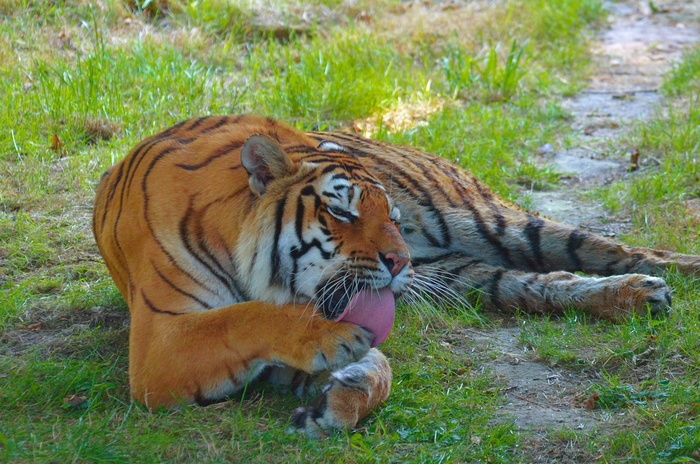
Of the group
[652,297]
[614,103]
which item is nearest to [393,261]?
[652,297]

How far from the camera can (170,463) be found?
8.05 feet

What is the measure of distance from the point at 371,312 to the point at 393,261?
0.18 m

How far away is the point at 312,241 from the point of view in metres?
2.85

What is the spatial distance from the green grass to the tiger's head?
15.7 inches

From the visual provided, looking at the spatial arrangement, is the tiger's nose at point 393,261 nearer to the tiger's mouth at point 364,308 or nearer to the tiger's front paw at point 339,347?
the tiger's mouth at point 364,308

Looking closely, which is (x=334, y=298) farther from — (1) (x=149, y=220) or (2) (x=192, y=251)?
(1) (x=149, y=220)

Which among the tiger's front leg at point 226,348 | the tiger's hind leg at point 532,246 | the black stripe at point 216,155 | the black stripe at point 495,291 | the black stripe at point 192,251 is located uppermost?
the black stripe at point 216,155

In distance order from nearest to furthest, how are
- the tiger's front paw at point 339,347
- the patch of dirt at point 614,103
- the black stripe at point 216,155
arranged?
the tiger's front paw at point 339,347 < the black stripe at point 216,155 < the patch of dirt at point 614,103

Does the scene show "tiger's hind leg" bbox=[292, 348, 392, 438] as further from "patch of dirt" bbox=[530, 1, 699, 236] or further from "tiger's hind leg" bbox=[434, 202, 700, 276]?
"patch of dirt" bbox=[530, 1, 699, 236]

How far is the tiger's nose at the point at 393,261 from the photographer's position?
2809 millimetres

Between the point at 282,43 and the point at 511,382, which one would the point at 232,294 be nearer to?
the point at 511,382

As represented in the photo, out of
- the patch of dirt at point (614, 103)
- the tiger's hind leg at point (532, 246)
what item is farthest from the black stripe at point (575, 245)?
the patch of dirt at point (614, 103)

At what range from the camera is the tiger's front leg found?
8.68 feet

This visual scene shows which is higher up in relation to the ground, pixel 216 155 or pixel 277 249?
pixel 216 155
